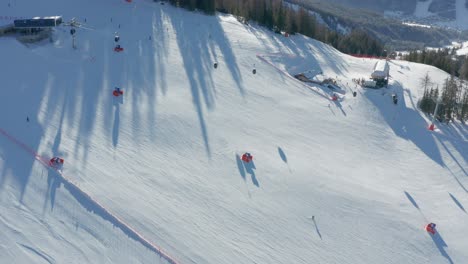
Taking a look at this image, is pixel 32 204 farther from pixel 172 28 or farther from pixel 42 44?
pixel 172 28

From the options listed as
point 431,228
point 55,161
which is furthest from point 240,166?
point 431,228

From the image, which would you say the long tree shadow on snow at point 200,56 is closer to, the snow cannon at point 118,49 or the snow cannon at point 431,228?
the snow cannon at point 118,49

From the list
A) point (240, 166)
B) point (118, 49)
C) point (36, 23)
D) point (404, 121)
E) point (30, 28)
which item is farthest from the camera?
point (118, 49)

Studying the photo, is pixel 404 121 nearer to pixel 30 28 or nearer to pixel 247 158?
pixel 247 158

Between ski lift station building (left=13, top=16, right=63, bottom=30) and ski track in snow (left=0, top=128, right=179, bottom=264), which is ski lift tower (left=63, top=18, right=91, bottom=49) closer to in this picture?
ski lift station building (left=13, top=16, right=63, bottom=30)

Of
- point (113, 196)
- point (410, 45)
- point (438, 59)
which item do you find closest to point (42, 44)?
point (113, 196)

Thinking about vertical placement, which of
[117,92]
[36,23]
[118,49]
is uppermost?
[36,23]
